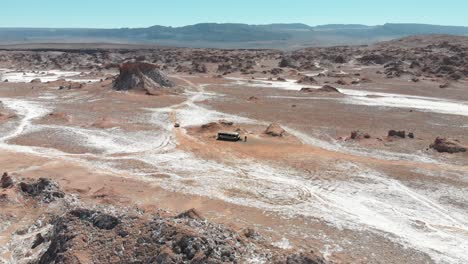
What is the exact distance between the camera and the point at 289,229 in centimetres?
1898

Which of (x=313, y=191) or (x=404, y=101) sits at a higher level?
(x=313, y=191)

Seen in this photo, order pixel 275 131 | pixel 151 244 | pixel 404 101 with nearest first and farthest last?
pixel 151 244 → pixel 275 131 → pixel 404 101

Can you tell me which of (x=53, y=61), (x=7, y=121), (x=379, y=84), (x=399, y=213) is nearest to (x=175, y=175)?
(x=399, y=213)

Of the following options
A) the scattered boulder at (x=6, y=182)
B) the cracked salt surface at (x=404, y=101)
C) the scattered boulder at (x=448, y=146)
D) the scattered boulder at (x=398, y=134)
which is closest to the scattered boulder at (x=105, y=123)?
the scattered boulder at (x=6, y=182)

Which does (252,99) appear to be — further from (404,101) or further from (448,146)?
(448,146)

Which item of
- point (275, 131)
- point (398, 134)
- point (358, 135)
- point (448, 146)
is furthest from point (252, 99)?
point (448, 146)

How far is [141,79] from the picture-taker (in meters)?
59.0

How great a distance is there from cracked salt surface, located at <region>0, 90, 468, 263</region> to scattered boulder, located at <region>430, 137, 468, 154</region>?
683 cm

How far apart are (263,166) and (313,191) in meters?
5.02

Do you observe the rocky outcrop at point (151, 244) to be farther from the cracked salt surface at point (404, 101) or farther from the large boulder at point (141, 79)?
the large boulder at point (141, 79)

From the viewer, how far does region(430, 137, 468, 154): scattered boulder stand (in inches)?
1201

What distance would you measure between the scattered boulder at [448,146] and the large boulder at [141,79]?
35.2m

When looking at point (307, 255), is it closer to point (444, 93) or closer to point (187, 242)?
point (187, 242)

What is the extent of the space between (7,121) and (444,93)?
1987 inches
